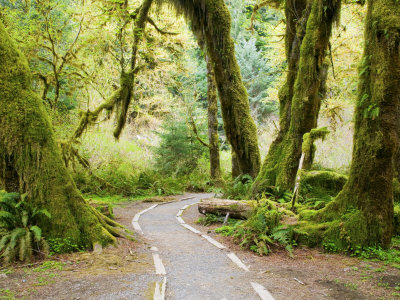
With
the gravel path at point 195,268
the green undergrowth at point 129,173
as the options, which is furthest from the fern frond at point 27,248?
the green undergrowth at point 129,173

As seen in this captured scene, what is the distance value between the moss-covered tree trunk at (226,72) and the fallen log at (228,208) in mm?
3671

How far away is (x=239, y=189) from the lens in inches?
435

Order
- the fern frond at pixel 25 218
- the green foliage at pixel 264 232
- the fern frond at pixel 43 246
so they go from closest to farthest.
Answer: the fern frond at pixel 43 246
the fern frond at pixel 25 218
the green foliage at pixel 264 232

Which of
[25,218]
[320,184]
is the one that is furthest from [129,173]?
→ [25,218]

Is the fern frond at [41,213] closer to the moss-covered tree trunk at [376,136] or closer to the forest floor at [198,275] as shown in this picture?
the forest floor at [198,275]

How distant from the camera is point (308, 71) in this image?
9.28m

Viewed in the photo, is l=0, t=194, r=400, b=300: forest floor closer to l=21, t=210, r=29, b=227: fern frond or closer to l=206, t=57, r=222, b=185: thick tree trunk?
l=21, t=210, r=29, b=227: fern frond

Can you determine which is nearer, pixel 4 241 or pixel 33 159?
pixel 4 241

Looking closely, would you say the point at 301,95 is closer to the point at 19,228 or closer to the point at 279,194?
the point at 279,194

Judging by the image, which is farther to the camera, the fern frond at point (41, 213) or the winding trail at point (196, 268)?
the fern frond at point (41, 213)

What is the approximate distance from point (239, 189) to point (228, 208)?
2.60 metres

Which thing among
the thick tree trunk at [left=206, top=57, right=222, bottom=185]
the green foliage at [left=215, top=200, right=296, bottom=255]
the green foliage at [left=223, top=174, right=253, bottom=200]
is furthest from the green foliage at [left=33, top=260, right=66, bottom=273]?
the thick tree trunk at [left=206, top=57, right=222, bottom=185]

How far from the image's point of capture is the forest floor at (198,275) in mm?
3973

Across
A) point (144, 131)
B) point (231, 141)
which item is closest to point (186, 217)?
point (231, 141)
